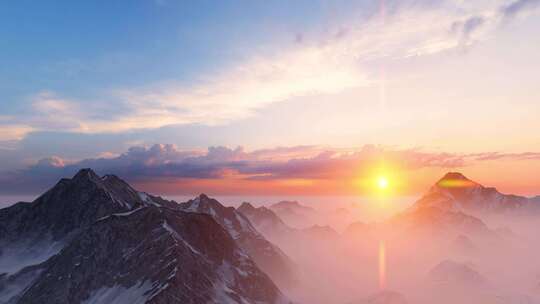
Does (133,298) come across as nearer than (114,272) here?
Yes

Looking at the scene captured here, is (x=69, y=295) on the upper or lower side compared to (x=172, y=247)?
lower

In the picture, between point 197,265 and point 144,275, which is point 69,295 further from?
point 197,265

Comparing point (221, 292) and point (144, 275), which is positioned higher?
point (144, 275)

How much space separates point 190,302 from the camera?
171125 mm

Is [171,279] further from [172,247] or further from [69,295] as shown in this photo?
[69,295]

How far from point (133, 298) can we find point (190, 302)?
92.8 ft

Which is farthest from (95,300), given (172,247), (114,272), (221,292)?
(221,292)

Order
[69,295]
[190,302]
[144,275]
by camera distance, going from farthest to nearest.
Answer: [69,295] → [144,275] → [190,302]

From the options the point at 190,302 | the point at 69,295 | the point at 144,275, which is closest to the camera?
the point at 190,302

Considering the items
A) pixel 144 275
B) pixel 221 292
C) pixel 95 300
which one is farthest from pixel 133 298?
pixel 221 292

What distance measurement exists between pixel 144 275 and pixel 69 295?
47.5 metres

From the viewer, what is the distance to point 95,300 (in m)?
188

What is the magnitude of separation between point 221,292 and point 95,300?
6218 centimetres

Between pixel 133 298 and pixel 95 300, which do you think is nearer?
pixel 133 298
